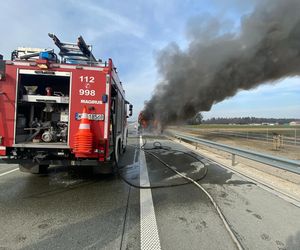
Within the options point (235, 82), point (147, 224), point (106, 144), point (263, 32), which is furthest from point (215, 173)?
point (235, 82)

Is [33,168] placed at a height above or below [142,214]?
above

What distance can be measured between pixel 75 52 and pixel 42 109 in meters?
2.66

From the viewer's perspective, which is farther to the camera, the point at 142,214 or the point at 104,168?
the point at 104,168

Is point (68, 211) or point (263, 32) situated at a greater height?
point (263, 32)

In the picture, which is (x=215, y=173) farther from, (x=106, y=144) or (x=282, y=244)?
(x=282, y=244)

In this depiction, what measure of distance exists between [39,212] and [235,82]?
12.7 metres

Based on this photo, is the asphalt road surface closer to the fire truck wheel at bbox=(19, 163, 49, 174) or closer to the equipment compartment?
the fire truck wheel at bbox=(19, 163, 49, 174)

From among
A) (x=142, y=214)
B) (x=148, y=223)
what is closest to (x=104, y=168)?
(x=142, y=214)

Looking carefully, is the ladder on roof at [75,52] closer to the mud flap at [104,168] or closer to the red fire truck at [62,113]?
the red fire truck at [62,113]

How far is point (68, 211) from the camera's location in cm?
492

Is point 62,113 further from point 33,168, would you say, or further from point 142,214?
point 142,214

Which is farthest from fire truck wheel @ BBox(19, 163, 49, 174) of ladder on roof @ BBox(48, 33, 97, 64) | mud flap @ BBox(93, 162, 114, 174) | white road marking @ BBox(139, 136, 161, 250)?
ladder on roof @ BBox(48, 33, 97, 64)

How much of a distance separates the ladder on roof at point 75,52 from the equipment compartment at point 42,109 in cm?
140

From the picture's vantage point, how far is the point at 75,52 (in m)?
9.23
